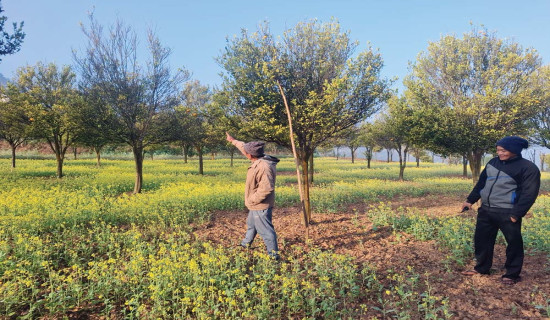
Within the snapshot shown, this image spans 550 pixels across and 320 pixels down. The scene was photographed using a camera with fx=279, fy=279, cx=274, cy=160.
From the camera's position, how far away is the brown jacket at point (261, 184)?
5781mm

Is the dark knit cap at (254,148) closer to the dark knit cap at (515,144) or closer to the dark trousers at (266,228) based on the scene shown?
the dark trousers at (266,228)

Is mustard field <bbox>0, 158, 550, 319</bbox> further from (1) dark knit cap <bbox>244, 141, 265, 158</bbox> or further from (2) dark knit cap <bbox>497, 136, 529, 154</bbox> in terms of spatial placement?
(2) dark knit cap <bbox>497, 136, 529, 154</bbox>

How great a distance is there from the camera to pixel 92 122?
13570 mm

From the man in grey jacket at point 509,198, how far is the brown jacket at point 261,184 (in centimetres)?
407

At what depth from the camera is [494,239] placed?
5.26m

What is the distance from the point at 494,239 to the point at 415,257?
1.66m

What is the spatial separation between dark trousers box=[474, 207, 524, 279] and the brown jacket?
A: 4.07 metres

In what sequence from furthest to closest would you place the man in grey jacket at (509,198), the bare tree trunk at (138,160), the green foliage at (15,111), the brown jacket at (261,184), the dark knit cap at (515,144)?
1. the green foliage at (15,111)
2. the bare tree trunk at (138,160)
3. the brown jacket at (261,184)
4. the dark knit cap at (515,144)
5. the man in grey jacket at (509,198)

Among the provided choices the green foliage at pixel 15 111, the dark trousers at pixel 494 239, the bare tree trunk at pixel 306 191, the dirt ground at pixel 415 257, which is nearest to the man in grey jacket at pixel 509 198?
the dark trousers at pixel 494 239

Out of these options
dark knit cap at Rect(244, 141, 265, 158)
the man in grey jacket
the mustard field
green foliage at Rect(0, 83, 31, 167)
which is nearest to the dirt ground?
the mustard field

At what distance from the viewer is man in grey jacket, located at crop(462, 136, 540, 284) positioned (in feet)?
15.4

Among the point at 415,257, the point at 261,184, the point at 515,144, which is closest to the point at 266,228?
the point at 261,184

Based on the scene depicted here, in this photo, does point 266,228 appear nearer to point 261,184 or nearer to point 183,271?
point 261,184

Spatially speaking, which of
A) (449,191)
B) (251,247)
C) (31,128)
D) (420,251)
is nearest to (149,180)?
(31,128)
